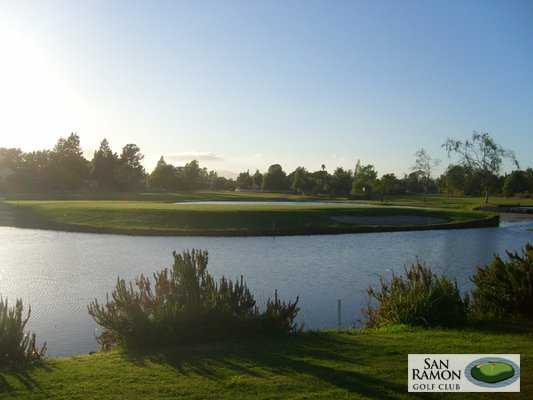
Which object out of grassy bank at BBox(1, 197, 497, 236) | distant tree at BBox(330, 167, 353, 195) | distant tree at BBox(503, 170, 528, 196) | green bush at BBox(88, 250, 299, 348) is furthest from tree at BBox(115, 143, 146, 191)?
green bush at BBox(88, 250, 299, 348)

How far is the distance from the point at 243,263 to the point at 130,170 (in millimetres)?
112324

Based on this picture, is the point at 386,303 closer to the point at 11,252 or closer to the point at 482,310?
the point at 482,310

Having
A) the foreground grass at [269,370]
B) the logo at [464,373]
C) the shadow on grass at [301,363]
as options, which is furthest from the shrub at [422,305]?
the logo at [464,373]

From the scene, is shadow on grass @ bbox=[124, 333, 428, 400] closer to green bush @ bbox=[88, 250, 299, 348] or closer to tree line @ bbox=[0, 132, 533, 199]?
green bush @ bbox=[88, 250, 299, 348]

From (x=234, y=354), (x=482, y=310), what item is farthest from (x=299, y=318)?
(x=234, y=354)

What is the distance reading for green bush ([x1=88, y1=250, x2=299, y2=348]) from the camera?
964 centimetres

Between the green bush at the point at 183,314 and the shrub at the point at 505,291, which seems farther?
the shrub at the point at 505,291

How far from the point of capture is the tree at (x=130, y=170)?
121062mm

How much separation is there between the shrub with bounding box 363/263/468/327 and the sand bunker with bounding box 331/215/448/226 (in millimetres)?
36143

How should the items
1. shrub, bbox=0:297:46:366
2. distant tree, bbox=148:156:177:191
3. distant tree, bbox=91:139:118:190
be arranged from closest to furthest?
shrub, bbox=0:297:46:366, distant tree, bbox=91:139:118:190, distant tree, bbox=148:156:177:191

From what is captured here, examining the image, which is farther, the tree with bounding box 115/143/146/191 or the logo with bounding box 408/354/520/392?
the tree with bounding box 115/143/146/191

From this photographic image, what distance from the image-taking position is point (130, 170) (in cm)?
13175

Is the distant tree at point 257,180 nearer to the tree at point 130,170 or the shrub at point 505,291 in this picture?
the tree at point 130,170

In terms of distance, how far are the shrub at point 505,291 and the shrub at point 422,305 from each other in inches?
26.1
